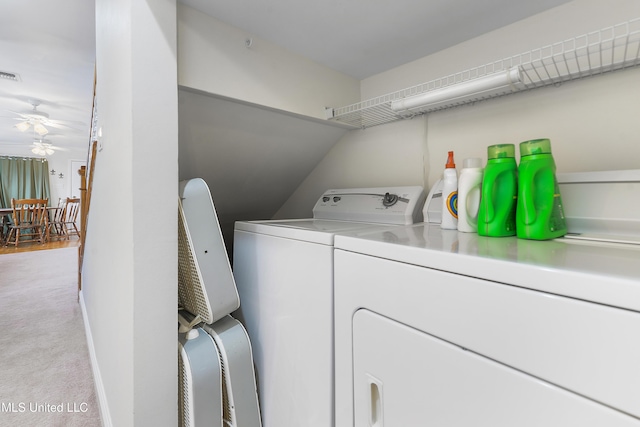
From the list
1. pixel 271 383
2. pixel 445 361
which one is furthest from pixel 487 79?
pixel 271 383

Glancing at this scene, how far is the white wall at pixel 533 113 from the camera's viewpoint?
3.47 ft

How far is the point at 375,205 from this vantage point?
158 cm

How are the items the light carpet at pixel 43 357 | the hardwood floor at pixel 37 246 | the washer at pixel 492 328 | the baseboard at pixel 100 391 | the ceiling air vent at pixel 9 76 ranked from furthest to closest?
the hardwood floor at pixel 37 246
the ceiling air vent at pixel 9 76
the light carpet at pixel 43 357
the baseboard at pixel 100 391
the washer at pixel 492 328

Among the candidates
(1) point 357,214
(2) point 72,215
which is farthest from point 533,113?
(2) point 72,215

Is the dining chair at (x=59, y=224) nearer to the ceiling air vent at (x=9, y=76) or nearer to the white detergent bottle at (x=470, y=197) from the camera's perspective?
the ceiling air vent at (x=9, y=76)

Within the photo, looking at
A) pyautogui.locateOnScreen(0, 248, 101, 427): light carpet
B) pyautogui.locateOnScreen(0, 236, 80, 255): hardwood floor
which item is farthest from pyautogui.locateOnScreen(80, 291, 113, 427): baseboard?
pyautogui.locateOnScreen(0, 236, 80, 255): hardwood floor

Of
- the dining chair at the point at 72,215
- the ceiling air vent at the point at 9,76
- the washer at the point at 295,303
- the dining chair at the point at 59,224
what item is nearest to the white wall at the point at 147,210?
the washer at the point at 295,303

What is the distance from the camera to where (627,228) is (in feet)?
3.02

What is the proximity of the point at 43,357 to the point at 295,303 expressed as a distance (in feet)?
7.52

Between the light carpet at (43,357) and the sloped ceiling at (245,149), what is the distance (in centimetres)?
134

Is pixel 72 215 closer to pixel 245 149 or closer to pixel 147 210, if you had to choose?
pixel 245 149

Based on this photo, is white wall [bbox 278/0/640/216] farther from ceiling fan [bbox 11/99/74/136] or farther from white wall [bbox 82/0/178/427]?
ceiling fan [bbox 11/99/74/136]

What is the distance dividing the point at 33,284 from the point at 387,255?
486 centimetres

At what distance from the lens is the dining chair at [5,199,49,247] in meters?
6.38
